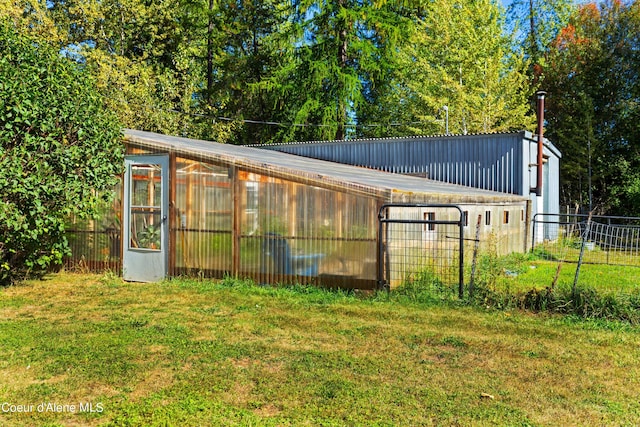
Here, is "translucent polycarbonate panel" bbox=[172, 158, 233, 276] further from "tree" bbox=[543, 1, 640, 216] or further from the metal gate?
"tree" bbox=[543, 1, 640, 216]

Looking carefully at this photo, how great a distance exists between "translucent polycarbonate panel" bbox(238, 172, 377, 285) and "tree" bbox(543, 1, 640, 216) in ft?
70.0

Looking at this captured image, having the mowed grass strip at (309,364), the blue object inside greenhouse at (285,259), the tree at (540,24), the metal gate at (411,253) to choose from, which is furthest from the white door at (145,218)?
the tree at (540,24)

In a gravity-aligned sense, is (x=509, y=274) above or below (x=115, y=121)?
below

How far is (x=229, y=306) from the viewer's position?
27.6ft

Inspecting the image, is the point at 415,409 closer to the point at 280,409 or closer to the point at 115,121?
the point at 280,409

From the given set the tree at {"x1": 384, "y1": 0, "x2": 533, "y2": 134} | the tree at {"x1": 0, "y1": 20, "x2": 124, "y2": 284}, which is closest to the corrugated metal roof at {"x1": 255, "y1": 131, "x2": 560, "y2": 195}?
the tree at {"x1": 384, "y1": 0, "x2": 533, "y2": 134}

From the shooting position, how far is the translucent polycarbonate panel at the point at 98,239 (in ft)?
36.4

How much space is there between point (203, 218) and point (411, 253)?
3.91 metres

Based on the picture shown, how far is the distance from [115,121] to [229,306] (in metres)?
4.57

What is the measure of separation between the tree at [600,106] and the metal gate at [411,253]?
2008 centimetres

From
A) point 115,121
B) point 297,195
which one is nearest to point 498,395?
point 297,195

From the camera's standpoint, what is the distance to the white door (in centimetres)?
1073

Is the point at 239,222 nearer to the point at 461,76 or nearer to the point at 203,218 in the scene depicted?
the point at 203,218

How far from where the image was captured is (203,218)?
1037 centimetres
